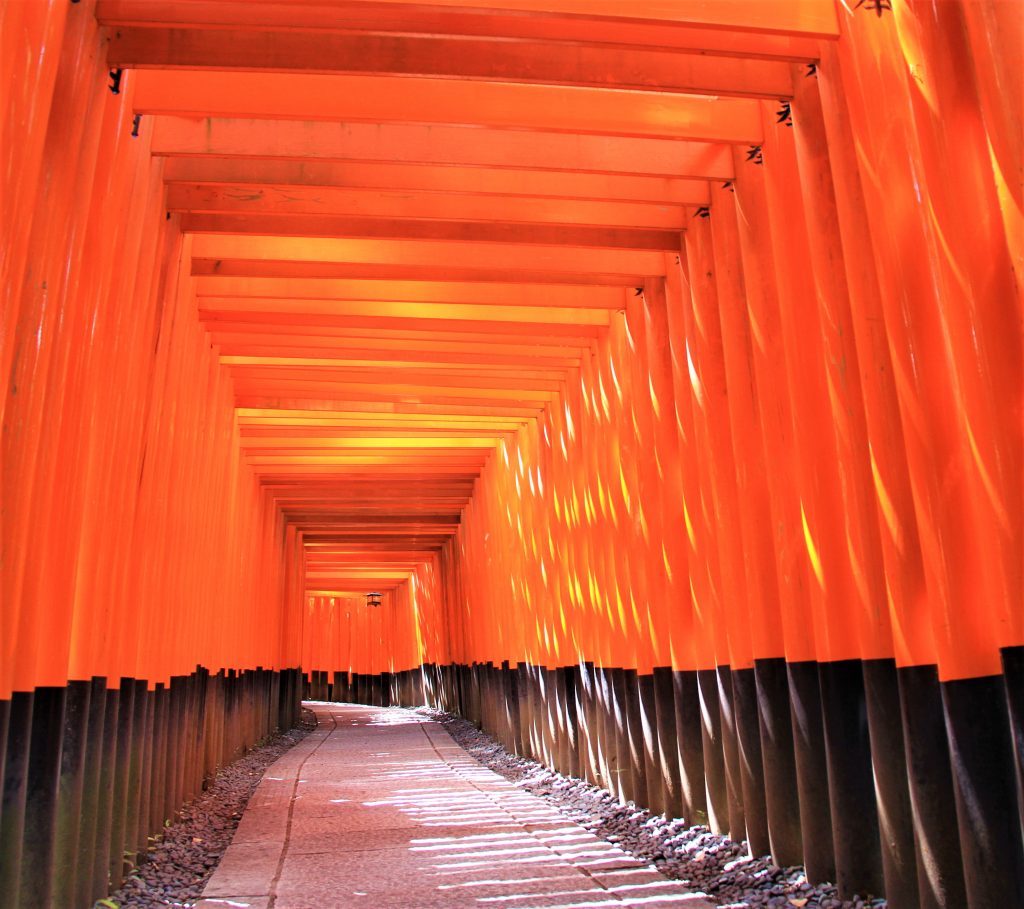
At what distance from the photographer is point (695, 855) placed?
6141 millimetres

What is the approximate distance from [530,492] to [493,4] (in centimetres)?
823

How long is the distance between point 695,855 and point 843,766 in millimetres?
A: 1725

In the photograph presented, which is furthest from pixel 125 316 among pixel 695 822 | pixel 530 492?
pixel 530 492

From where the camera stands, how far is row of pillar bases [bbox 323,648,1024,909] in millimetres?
3594

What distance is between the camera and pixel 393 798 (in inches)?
353

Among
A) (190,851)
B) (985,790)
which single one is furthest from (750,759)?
(190,851)

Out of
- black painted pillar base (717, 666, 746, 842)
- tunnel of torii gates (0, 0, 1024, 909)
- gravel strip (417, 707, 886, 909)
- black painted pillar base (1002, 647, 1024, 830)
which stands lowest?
gravel strip (417, 707, 886, 909)

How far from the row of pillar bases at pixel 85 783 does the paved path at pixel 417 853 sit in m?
0.65

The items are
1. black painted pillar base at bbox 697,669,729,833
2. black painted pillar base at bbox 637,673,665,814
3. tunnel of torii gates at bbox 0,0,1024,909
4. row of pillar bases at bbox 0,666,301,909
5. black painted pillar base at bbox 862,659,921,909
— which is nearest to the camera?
tunnel of torii gates at bbox 0,0,1024,909

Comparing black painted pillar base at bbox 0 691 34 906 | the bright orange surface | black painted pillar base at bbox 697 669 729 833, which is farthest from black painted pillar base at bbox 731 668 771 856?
black painted pillar base at bbox 0 691 34 906

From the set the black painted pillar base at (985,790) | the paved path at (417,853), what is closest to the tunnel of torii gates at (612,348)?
the black painted pillar base at (985,790)

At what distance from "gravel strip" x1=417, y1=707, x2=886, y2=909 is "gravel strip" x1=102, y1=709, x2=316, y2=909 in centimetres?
285

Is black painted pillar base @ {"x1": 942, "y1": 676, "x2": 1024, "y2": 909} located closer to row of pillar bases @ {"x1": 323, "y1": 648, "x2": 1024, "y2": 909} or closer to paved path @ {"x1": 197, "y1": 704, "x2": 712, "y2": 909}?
row of pillar bases @ {"x1": 323, "y1": 648, "x2": 1024, "y2": 909}

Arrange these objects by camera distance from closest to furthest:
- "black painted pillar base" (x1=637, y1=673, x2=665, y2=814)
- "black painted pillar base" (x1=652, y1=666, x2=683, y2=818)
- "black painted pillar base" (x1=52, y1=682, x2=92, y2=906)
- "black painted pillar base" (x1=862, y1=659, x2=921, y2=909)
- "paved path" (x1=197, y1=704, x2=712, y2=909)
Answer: "black painted pillar base" (x1=862, y1=659, x2=921, y2=909), "black painted pillar base" (x1=52, y1=682, x2=92, y2=906), "paved path" (x1=197, y1=704, x2=712, y2=909), "black painted pillar base" (x1=652, y1=666, x2=683, y2=818), "black painted pillar base" (x1=637, y1=673, x2=665, y2=814)
